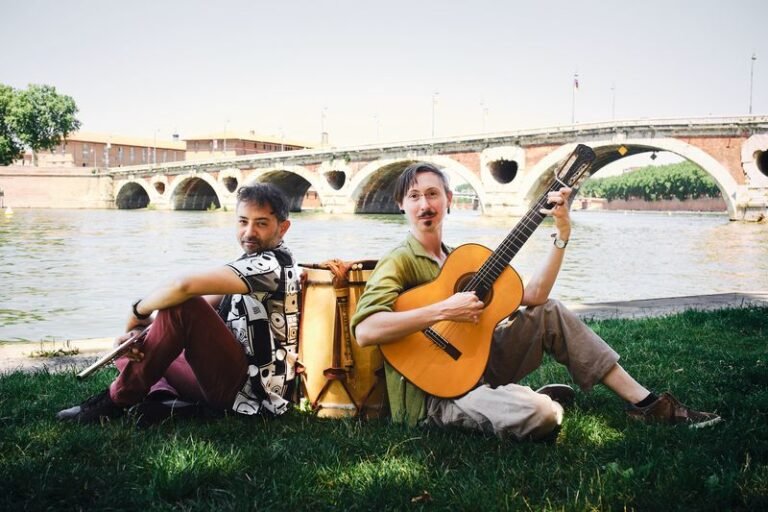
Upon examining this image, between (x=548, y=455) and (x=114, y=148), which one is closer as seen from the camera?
(x=548, y=455)

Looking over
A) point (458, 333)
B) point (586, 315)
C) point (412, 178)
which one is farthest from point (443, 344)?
point (586, 315)

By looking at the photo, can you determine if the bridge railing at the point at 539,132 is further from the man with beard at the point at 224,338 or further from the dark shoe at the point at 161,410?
the dark shoe at the point at 161,410

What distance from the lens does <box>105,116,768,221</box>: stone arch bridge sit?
25.4 m

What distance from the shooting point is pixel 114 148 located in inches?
3152

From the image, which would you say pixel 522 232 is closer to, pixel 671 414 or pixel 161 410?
pixel 671 414

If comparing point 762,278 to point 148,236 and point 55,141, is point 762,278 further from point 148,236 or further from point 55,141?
point 55,141

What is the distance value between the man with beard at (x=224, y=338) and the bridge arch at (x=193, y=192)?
4739 centimetres

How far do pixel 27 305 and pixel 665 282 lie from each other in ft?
30.6

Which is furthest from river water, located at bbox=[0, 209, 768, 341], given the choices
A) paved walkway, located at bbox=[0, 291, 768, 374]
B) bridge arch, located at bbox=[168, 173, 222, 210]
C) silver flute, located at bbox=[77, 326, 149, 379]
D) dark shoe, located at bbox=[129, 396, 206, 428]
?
bridge arch, located at bbox=[168, 173, 222, 210]

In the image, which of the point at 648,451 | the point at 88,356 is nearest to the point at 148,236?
the point at 88,356

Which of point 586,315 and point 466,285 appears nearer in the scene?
point 466,285

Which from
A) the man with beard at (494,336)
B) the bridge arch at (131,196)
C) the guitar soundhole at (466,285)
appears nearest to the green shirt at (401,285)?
the man with beard at (494,336)

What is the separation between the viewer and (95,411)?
9.20 ft

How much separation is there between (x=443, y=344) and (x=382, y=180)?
126 feet
